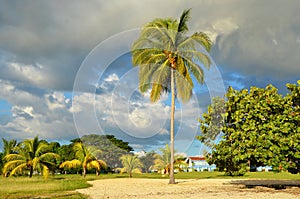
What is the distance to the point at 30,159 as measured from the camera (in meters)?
34.3

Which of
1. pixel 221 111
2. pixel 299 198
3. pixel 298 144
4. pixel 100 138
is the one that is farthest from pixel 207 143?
pixel 100 138

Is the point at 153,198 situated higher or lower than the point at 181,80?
lower

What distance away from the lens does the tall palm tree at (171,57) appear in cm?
2462

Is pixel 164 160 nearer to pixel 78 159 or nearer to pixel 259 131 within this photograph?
pixel 78 159

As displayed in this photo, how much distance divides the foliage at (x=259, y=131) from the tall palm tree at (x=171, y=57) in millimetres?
6225

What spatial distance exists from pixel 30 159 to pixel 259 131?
2487cm

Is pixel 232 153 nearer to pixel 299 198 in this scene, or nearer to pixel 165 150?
pixel 299 198

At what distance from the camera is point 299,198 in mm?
14320

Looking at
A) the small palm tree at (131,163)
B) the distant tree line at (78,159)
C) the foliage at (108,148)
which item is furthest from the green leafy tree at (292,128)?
the foliage at (108,148)

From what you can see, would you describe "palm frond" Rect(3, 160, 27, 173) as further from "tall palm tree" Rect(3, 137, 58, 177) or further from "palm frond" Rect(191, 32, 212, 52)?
"palm frond" Rect(191, 32, 212, 52)

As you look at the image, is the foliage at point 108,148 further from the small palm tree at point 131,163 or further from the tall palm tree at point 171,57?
the tall palm tree at point 171,57

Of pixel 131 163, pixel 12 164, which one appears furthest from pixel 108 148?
pixel 12 164

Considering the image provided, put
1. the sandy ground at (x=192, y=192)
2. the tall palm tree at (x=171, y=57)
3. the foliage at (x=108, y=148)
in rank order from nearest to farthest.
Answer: the sandy ground at (x=192, y=192) < the tall palm tree at (x=171, y=57) < the foliage at (x=108, y=148)

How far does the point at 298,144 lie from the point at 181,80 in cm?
1068
